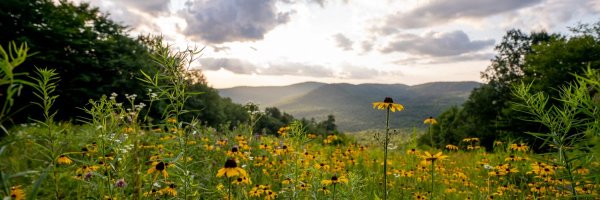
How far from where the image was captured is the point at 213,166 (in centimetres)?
552

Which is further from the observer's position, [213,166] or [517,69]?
[517,69]

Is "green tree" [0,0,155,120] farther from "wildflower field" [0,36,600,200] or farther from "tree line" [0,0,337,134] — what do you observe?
"wildflower field" [0,36,600,200]

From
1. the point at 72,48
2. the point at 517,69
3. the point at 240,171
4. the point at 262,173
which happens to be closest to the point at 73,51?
the point at 72,48

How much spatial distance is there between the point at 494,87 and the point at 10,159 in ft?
132

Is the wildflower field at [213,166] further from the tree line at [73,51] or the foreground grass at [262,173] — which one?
the tree line at [73,51]

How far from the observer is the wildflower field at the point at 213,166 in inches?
89.7

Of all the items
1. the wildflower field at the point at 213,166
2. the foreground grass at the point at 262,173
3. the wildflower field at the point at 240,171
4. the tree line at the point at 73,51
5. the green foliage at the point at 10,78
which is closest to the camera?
the green foliage at the point at 10,78

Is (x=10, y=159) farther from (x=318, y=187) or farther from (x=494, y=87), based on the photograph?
(x=494, y=87)

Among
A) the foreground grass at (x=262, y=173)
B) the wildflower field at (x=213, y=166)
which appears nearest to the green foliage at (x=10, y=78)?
the wildflower field at (x=213, y=166)

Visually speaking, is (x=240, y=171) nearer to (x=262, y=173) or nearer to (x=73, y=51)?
(x=262, y=173)

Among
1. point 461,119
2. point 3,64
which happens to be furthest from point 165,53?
point 461,119

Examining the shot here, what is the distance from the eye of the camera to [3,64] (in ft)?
2.87

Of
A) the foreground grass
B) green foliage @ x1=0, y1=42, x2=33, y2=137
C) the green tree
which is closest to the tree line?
the green tree

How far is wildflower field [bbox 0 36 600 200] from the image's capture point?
2279 mm
